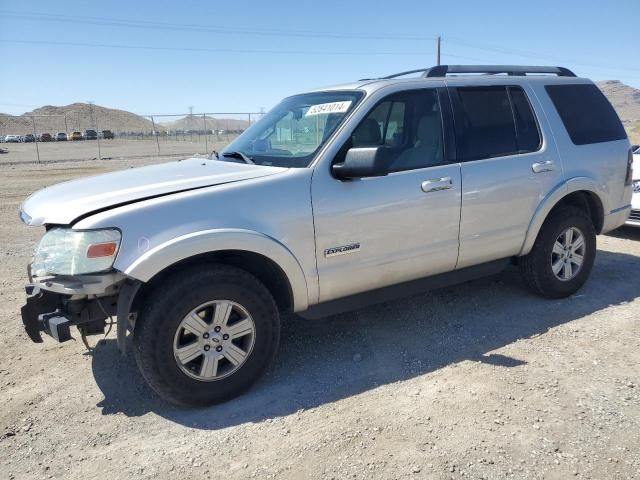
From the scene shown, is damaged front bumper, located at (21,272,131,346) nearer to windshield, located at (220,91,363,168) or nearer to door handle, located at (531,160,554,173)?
windshield, located at (220,91,363,168)

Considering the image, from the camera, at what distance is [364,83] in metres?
3.89

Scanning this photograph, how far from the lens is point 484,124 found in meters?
4.14

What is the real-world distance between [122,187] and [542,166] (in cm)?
332

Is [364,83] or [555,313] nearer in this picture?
[364,83]

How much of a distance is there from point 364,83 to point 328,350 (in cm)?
206

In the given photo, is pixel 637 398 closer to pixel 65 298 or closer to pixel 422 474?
pixel 422 474

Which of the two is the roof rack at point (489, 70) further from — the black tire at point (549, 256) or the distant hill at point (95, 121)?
the distant hill at point (95, 121)

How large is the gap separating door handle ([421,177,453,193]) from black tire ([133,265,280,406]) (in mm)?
1383

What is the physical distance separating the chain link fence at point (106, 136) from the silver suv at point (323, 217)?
666 inches

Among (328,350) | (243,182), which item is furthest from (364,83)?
(328,350)

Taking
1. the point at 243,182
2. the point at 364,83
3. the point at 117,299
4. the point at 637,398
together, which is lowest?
the point at 637,398

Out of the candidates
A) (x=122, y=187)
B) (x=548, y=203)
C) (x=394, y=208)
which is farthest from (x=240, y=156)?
(x=548, y=203)

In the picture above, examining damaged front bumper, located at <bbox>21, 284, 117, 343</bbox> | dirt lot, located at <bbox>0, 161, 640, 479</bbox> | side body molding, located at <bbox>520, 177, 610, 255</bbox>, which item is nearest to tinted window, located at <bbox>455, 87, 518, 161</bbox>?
side body molding, located at <bbox>520, 177, 610, 255</bbox>

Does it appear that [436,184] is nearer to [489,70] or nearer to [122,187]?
[489,70]
